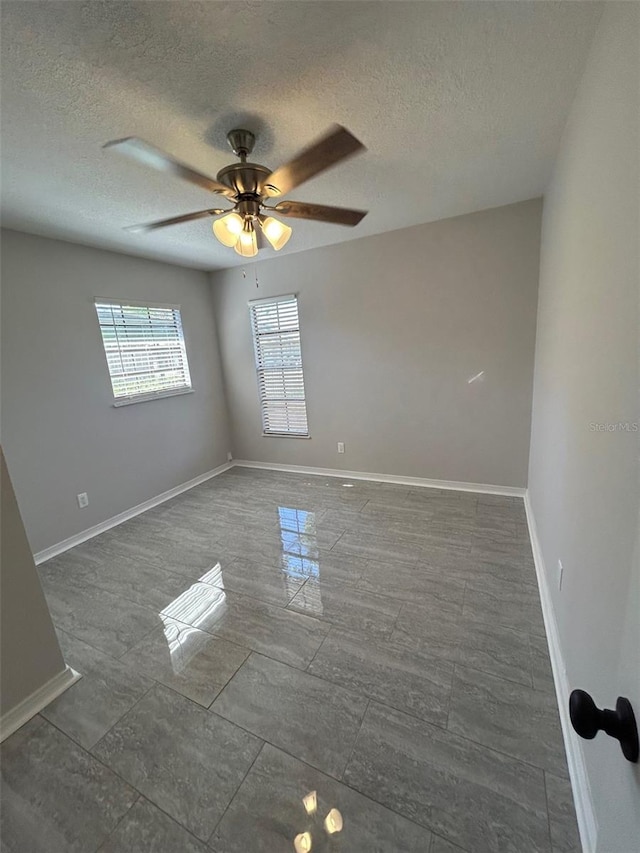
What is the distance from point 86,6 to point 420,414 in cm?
319

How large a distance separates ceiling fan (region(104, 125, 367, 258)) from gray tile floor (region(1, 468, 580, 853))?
2.11 metres

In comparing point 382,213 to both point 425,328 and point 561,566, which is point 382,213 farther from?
point 561,566

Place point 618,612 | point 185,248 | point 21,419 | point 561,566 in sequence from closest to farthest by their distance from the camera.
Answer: point 618,612 → point 561,566 → point 21,419 → point 185,248

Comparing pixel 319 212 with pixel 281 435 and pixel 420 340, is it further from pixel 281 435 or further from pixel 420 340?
pixel 281 435

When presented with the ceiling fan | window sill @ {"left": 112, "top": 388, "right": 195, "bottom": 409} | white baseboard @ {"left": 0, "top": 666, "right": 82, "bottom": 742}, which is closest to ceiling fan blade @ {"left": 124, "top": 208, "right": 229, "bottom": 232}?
the ceiling fan

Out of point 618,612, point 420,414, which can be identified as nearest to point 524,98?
point 618,612

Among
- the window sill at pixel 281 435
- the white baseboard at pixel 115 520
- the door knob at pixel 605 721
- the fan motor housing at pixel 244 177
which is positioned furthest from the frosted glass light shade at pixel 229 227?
the window sill at pixel 281 435

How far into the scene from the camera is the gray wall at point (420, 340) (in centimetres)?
289

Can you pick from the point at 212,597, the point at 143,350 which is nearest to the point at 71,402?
the point at 143,350

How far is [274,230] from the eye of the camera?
174 centimetres

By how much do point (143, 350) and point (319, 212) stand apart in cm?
256

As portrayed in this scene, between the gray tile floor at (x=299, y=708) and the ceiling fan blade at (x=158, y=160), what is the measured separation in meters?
2.24

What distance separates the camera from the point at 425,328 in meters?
3.23

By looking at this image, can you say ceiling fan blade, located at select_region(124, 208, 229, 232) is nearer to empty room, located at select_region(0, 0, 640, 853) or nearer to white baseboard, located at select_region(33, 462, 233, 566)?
empty room, located at select_region(0, 0, 640, 853)
